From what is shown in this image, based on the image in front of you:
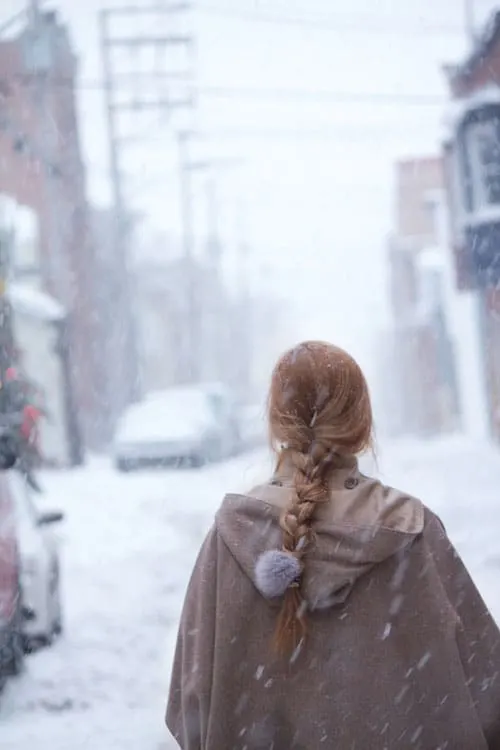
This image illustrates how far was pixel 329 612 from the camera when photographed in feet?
6.20

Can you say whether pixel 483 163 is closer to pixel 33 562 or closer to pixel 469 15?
pixel 469 15

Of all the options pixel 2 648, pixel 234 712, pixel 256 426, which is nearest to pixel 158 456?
pixel 256 426

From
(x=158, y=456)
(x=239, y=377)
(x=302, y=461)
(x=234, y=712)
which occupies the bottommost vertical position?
(x=239, y=377)

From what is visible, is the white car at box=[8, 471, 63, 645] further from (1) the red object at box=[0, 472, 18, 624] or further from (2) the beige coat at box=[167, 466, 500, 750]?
(2) the beige coat at box=[167, 466, 500, 750]

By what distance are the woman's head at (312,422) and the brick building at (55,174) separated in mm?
13842

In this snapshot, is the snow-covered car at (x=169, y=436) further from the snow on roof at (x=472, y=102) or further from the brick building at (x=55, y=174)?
the snow on roof at (x=472, y=102)

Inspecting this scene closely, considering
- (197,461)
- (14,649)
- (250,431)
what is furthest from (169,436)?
(14,649)

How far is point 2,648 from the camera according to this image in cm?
482

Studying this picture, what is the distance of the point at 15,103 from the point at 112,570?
11.9m

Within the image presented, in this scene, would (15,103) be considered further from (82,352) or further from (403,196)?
(403,196)

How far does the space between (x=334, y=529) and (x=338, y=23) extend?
10.4 meters

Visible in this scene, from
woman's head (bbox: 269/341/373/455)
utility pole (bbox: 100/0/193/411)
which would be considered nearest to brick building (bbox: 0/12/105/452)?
utility pole (bbox: 100/0/193/411)

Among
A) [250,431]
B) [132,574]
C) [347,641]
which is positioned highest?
[347,641]

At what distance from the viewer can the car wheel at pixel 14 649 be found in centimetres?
491
